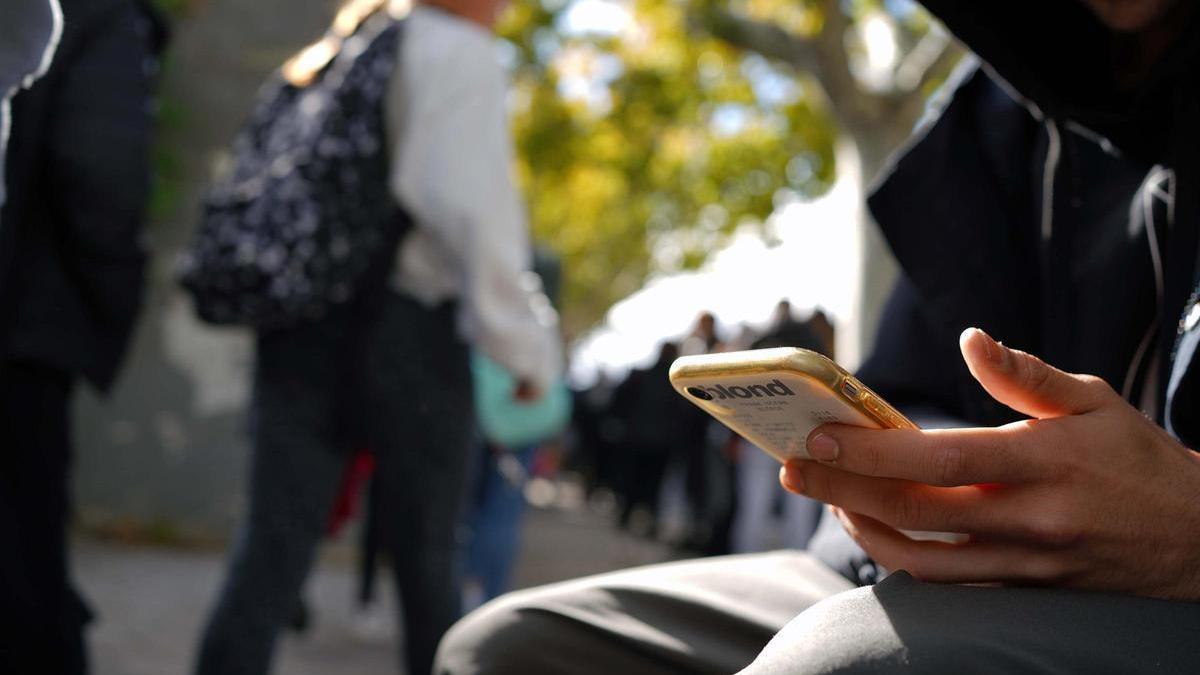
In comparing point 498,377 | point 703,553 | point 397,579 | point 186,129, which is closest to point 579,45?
point 703,553

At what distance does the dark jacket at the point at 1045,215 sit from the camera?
5.37 feet

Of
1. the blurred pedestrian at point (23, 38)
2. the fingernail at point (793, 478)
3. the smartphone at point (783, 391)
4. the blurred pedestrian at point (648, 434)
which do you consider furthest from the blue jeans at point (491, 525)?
the blurred pedestrian at point (648, 434)

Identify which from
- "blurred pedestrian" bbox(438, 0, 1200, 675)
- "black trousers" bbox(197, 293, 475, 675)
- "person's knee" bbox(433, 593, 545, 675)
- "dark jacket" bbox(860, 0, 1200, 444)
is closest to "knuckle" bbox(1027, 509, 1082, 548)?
"blurred pedestrian" bbox(438, 0, 1200, 675)

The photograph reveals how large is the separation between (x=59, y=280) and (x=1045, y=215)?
2.05 meters

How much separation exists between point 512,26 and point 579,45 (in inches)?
48.3

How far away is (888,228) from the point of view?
1.93m

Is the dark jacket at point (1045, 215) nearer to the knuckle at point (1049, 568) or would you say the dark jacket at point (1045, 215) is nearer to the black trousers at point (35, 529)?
the knuckle at point (1049, 568)

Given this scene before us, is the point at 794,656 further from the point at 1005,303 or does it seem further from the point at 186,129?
the point at 186,129

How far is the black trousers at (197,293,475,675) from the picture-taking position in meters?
2.86

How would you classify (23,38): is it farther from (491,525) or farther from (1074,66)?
(491,525)

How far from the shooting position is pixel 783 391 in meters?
1.19

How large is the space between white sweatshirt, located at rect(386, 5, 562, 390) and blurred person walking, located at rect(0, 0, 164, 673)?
23.4 inches

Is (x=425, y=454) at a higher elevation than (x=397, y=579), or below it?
higher

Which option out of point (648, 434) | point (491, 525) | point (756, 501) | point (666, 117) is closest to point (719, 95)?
point (666, 117)
